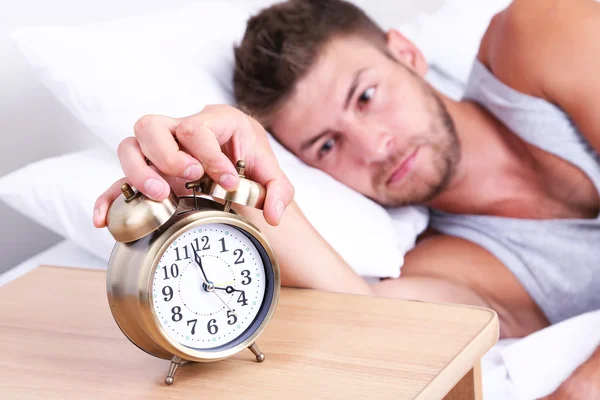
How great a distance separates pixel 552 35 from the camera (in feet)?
4.54

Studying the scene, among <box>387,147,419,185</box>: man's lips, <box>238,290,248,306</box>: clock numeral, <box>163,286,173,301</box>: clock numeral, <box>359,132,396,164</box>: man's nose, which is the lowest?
<box>387,147,419,185</box>: man's lips

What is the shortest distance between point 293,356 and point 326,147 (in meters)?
0.81

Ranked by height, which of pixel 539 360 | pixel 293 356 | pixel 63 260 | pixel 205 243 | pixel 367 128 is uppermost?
pixel 205 243

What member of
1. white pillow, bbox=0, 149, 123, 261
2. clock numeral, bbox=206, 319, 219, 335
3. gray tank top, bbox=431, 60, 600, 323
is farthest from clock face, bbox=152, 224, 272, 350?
gray tank top, bbox=431, 60, 600, 323

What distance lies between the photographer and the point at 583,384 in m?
1.04

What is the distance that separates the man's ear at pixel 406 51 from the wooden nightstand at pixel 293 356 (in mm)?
927

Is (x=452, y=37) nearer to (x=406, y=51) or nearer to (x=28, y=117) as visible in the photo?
(x=406, y=51)

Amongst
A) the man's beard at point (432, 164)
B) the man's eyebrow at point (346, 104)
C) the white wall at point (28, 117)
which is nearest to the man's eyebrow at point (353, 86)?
the man's eyebrow at point (346, 104)

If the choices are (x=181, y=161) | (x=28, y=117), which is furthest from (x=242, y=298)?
(x=28, y=117)

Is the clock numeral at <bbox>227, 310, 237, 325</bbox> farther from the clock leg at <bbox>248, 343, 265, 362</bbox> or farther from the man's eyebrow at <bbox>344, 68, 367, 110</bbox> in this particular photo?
the man's eyebrow at <bbox>344, 68, 367, 110</bbox>

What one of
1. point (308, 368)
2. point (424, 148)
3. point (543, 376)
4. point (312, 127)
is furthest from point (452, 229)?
point (308, 368)

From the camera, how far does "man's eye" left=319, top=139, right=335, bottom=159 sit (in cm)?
148

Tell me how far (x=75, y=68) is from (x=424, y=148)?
2.26 feet

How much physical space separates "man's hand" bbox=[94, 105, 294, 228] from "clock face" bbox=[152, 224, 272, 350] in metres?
0.05
